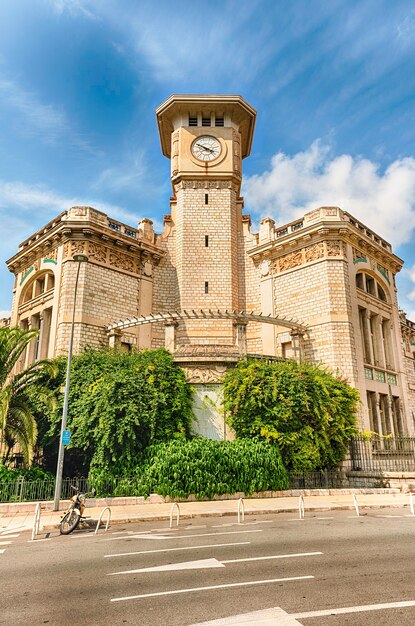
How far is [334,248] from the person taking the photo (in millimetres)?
24781

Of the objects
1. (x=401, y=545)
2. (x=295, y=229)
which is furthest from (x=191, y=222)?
(x=401, y=545)

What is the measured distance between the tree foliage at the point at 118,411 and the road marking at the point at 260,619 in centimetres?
1227

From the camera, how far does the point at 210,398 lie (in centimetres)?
1950

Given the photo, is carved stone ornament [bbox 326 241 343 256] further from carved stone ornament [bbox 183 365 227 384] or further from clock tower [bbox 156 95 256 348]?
carved stone ornament [bbox 183 365 227 384]

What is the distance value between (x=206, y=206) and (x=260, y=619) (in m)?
26.0

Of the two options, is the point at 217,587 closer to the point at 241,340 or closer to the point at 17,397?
the point at 17,397

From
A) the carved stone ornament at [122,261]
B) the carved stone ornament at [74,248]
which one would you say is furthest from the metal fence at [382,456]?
the carved stone ornament at [74,248]

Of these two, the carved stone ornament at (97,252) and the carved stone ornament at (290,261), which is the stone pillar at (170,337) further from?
the carved stone ornament at (290,261)

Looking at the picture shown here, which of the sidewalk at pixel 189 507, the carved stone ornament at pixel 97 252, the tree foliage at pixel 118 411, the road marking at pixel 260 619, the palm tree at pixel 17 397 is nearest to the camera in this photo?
the road marking at pixel 260 619

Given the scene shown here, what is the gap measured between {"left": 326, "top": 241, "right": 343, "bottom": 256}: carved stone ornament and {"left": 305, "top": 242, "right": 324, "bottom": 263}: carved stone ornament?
1.22 feet

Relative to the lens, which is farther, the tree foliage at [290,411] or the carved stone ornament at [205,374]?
the carved stone ornament at [205,374]

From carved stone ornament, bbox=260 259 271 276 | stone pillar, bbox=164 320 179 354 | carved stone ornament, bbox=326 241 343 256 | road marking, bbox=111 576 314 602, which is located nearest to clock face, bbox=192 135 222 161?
carved stone ornament, bbox=260 259 271 276

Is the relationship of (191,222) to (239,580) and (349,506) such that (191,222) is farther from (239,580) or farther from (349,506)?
(239,580)

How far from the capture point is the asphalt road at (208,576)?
4887 millimetres
